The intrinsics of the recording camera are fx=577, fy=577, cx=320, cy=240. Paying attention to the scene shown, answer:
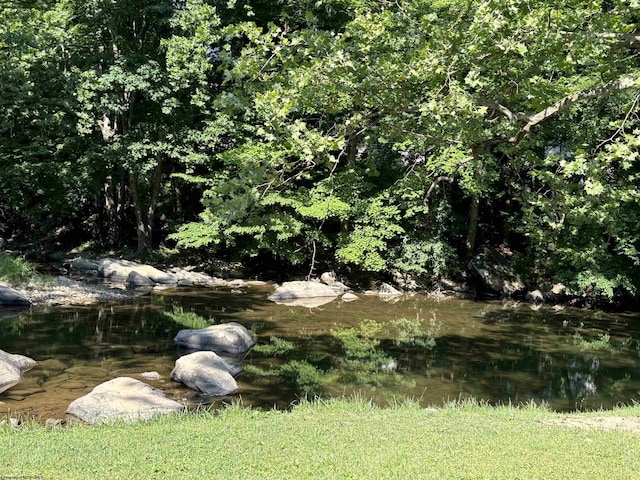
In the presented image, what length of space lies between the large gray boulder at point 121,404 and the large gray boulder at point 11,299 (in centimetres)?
975

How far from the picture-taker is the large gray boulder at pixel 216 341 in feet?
42.4

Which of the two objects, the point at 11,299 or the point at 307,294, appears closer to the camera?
the point at 11,299

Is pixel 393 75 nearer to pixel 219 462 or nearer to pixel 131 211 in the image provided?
pixel 219 462

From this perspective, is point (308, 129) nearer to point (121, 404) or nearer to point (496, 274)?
point (121, 404)

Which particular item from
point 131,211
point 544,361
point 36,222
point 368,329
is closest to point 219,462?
point 544,361

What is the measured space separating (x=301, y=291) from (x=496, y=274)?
9.03 metres

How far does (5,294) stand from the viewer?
17.0 metres

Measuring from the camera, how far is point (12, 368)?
10047 mm

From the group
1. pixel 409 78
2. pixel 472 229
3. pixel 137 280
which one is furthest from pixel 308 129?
pixel 472 229

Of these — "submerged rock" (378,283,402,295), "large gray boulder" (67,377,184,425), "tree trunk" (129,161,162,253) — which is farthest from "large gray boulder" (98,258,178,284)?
"large gray boulder" (67,377,184,425)

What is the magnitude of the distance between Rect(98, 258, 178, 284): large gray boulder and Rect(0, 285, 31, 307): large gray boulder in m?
7.27

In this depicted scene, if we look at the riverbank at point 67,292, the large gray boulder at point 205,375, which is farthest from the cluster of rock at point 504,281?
the large gray boulder at point 205,375

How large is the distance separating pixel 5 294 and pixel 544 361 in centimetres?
1494

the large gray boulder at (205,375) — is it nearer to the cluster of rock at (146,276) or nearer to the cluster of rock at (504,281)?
the cluster of rock at (146,276)
